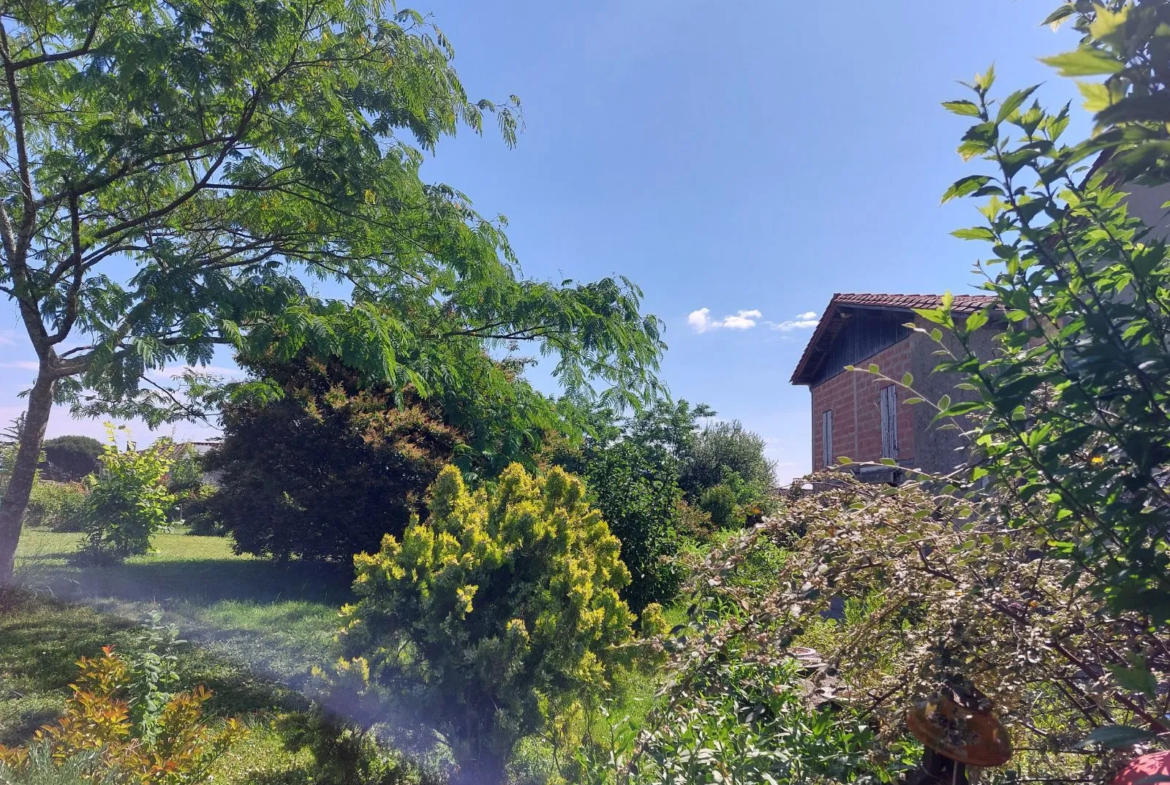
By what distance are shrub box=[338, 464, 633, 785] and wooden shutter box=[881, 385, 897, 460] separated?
8.00m

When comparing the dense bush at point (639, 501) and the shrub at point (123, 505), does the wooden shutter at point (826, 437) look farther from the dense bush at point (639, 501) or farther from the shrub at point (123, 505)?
the shrub at point (123, 505)

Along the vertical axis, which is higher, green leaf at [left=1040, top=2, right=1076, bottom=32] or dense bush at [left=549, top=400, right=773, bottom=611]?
green leaf at [left=1040, top=2, right=1076, bottom=32]

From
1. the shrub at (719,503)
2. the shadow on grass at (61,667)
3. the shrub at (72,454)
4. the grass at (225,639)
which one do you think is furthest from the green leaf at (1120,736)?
the shrub at (72,454)

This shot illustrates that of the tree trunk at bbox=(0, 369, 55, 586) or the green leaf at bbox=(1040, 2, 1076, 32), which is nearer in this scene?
the green leaf at bbox=(1040, 2, 1076, 32)

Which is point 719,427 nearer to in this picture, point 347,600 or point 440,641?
point 347,600

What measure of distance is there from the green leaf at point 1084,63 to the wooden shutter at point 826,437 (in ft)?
40.8

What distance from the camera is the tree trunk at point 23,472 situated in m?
6.38

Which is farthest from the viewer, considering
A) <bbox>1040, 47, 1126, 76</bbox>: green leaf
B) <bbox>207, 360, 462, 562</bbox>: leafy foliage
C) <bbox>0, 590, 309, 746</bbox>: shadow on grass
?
<bbox>207, 360, 462, 562</bbox>: leafy foliage

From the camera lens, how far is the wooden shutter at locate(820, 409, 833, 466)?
12941 mm

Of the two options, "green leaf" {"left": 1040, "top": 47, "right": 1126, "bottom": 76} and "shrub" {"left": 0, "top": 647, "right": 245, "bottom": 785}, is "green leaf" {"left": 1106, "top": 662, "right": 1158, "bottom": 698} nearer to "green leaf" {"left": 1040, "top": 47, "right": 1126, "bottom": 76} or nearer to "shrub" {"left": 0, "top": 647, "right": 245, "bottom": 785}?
"green leaf" {"left": 1040, "top": 47, "right": 1126, "bottom": 76}

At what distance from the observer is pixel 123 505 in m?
9.87

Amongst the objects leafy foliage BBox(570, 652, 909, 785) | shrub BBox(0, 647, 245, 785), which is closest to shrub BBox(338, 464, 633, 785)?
leafy foliage BBox(570, 652, 909, 785)

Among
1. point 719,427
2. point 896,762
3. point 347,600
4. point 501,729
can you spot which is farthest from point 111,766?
point 719,427

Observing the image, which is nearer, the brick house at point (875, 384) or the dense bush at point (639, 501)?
the dense bush at point (639, 501)
